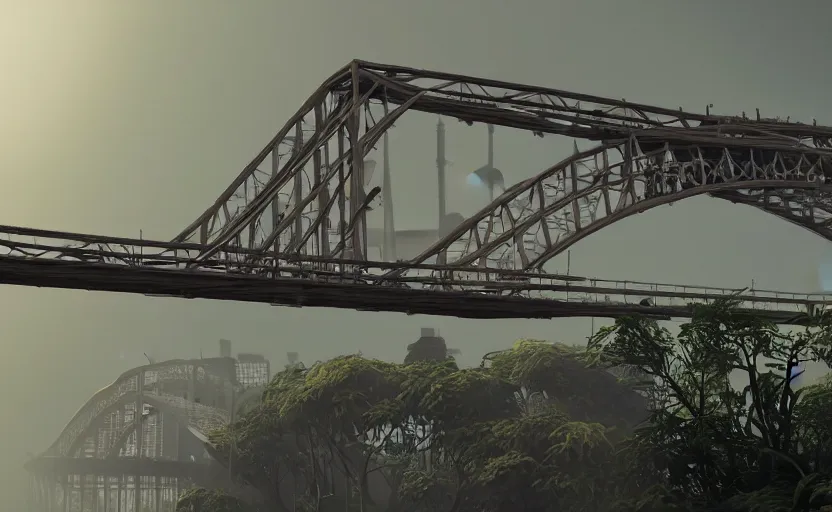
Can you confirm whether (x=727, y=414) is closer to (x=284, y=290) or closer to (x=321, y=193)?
(x=321, y=193)

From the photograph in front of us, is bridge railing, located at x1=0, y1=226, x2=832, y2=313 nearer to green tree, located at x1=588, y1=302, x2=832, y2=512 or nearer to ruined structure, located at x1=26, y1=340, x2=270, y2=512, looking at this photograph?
green tree, located at x1=588, y1=302, x2=832, y2=512

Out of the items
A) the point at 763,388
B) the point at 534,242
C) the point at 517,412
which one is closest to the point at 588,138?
the point at 534,242

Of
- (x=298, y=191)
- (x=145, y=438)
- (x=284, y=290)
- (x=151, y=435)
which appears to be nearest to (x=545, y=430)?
(x=298, y=191)

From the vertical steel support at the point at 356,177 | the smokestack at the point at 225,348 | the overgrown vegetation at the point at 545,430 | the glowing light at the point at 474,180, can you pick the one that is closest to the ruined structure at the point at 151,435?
the smokestack at the point at 225,348

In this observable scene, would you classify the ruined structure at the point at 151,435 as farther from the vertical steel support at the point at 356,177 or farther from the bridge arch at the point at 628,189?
the vertical steel support at the point at 356,177

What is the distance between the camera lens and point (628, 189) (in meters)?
22.7

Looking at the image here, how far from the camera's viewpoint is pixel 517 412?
3662 cm

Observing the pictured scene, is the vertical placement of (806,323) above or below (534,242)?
below

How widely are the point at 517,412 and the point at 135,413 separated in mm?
17190

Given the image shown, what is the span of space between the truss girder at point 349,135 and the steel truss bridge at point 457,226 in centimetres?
4

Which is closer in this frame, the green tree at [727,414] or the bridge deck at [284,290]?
the bridge deck at [284,290]

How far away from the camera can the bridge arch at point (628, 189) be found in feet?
68.2

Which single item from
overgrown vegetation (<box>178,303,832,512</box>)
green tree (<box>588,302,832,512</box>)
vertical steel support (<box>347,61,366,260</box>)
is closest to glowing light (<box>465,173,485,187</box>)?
overgrown vegetation (<box>178,303,832,512</box>)

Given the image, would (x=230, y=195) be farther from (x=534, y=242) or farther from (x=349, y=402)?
(x=349, y=402)
